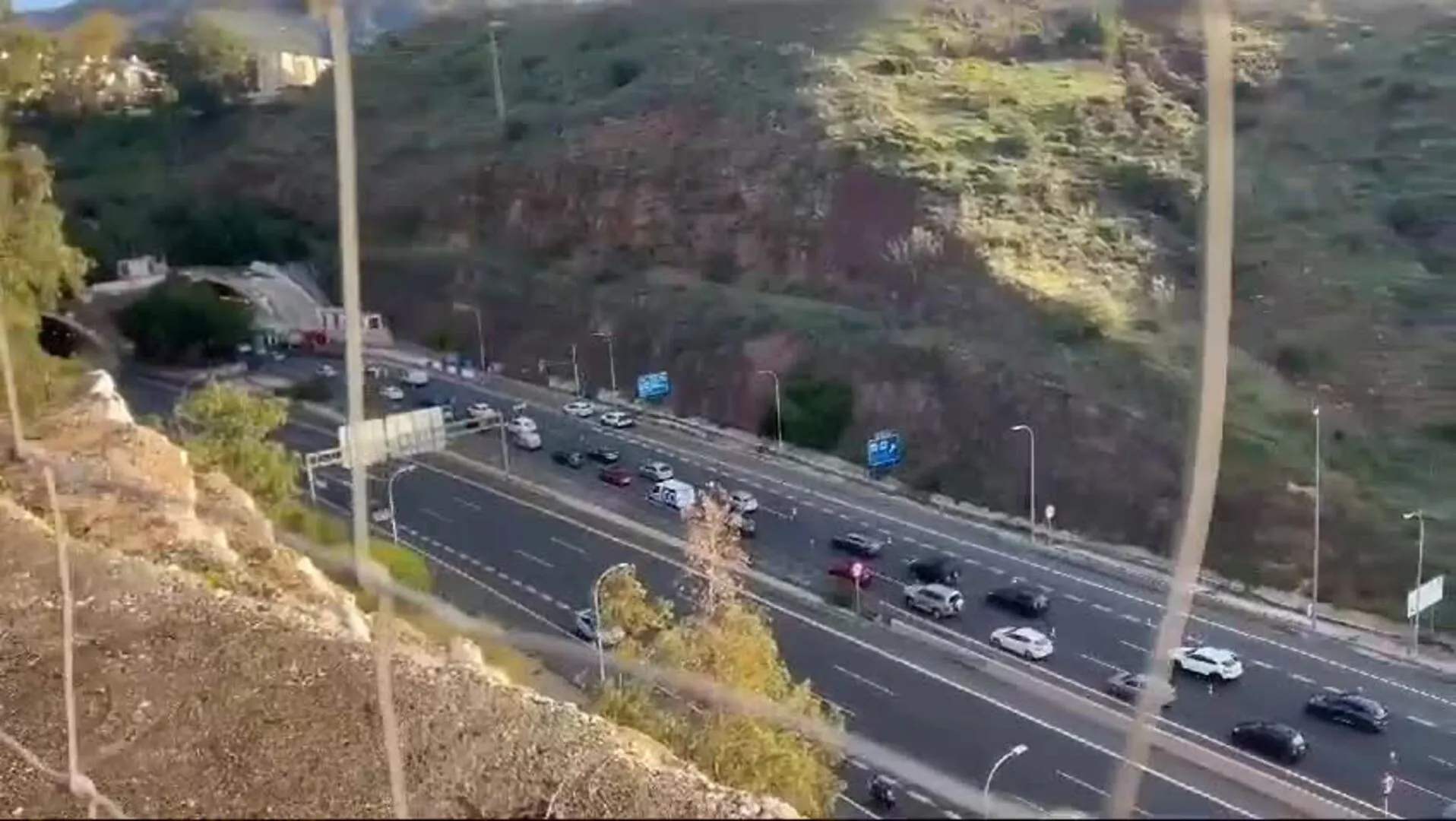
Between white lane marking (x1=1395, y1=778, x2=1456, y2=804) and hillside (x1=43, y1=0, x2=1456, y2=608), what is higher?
hillside (x1=43, y1=0, x2=1456, y2=608)

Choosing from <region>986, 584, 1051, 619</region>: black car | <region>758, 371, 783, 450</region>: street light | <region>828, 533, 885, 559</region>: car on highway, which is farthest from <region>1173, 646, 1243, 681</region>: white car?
<region>758, 371, 783, 450</region>: street light

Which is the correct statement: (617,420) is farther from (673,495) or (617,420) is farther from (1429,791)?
(1429,791)

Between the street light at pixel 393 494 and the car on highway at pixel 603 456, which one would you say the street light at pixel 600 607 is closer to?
the street light at pixel 393 494

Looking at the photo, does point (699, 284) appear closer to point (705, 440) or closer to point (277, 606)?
point (705, 440)

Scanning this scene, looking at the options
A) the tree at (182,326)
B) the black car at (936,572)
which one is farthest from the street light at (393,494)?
the tree at (182,326)

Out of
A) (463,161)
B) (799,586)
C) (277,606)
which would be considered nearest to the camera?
(277,606)

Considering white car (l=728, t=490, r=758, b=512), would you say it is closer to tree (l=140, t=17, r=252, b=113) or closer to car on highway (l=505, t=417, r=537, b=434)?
car on highway (l=505, t=417, r=537, b=434)

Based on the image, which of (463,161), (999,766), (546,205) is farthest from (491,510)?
(463,161)
